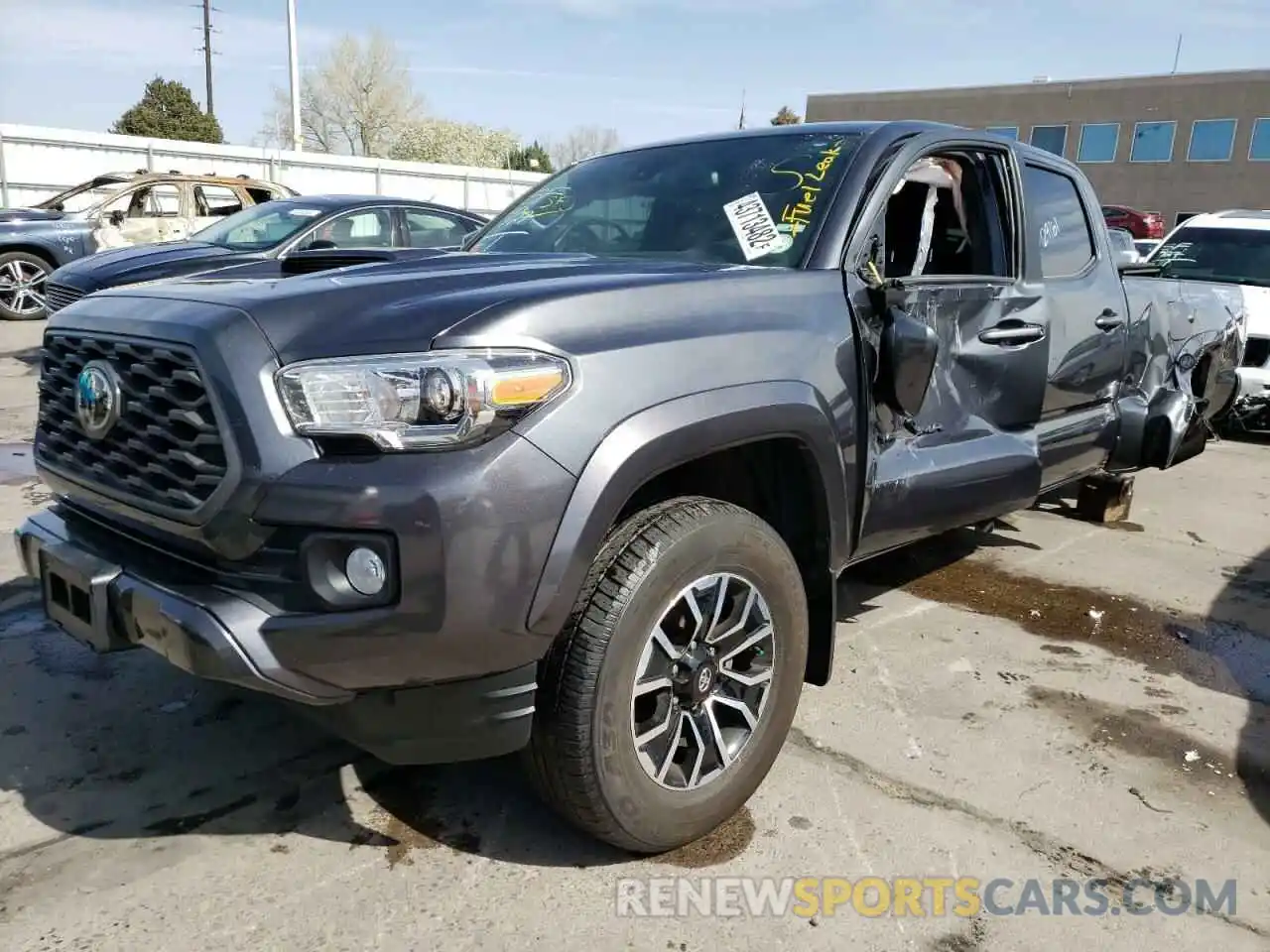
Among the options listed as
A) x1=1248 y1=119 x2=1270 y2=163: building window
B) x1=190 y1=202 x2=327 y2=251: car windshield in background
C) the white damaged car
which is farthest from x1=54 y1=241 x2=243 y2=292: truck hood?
x1=1248 y1=119 x2=1270 y2=163: building window

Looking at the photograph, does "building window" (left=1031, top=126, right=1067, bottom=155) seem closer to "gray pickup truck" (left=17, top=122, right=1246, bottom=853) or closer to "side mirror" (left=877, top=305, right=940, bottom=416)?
"gray pickup truck" (left=17, top=122, right=1246, bottom=853)

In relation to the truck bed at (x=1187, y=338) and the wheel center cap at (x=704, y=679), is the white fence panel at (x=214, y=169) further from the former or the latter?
the wheel center cap at (x=704, y=679)

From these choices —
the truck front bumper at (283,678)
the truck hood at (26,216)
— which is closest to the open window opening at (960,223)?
the truck front bumper at (283,678)

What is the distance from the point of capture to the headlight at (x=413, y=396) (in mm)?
1989

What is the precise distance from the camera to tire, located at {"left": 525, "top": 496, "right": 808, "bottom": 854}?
220 cm

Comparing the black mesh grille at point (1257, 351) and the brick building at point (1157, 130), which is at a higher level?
the brick building at point (1157, 130)

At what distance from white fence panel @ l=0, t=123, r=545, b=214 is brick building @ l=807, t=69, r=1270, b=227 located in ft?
76.8

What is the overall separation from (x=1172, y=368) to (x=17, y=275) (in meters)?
12.0

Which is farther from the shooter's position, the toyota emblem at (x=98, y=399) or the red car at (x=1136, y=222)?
the red car at (x=1136, y=222)

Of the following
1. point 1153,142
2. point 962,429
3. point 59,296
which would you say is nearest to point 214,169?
point 59,296

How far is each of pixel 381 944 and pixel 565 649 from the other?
77 centimetres

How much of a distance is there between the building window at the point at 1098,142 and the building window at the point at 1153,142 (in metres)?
0.73

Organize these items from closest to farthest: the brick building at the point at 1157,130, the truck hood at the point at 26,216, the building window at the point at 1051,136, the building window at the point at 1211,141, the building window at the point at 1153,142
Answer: the truck hood at the point at 26,216
the brick building at the point at 1157,130
the building window at the point at 1211,141
the building window at the point at 1153,142
the building window at the point at 1051,136

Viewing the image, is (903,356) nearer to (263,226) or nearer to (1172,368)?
(1172,368)
